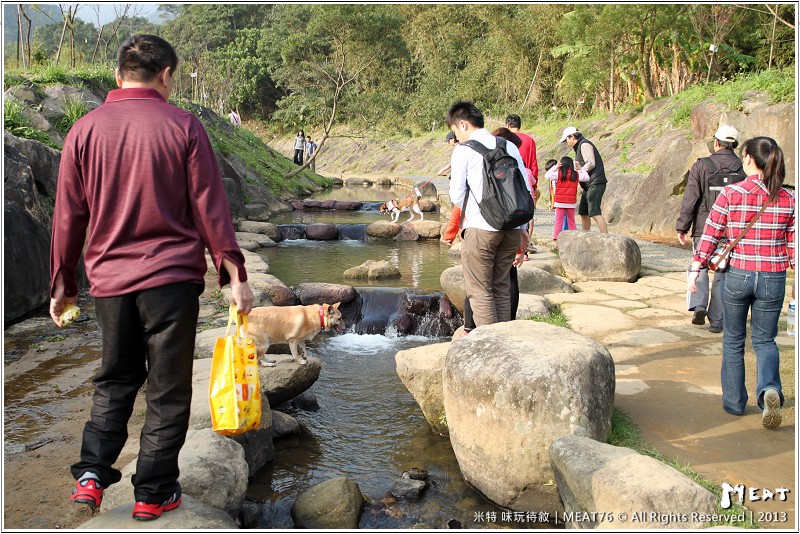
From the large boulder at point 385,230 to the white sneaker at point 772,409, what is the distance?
12057 mm

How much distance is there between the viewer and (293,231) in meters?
16.6

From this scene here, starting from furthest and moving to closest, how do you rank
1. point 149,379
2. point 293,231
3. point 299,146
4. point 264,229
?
point 299,146 → point 293,231 → point 264,229 → point 149,379

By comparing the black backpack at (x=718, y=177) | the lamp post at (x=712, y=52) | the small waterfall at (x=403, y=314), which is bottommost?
the small waterfall at (x=403, y=314)

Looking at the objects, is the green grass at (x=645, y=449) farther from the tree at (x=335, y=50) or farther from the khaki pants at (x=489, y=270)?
the tree at (x=335, y=50)

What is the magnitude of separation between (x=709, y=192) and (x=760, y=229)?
7.15ft

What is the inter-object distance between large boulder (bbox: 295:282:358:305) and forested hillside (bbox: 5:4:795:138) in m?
10.3

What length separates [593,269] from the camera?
8.97 metres

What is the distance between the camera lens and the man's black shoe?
255 inches

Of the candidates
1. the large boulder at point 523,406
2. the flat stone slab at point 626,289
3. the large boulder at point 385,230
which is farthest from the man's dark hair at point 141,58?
the large boulder at point 385,230

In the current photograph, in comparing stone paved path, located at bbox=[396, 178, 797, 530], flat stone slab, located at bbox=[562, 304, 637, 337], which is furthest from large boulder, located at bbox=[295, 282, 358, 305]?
flat stone slab, located at bbox=[562, 304, 637, 337]

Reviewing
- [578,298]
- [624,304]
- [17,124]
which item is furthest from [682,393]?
[17,124]

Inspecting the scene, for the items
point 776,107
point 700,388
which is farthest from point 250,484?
point 776,107

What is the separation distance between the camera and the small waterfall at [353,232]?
16656mm

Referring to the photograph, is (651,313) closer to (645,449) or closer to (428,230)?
(645,449)
